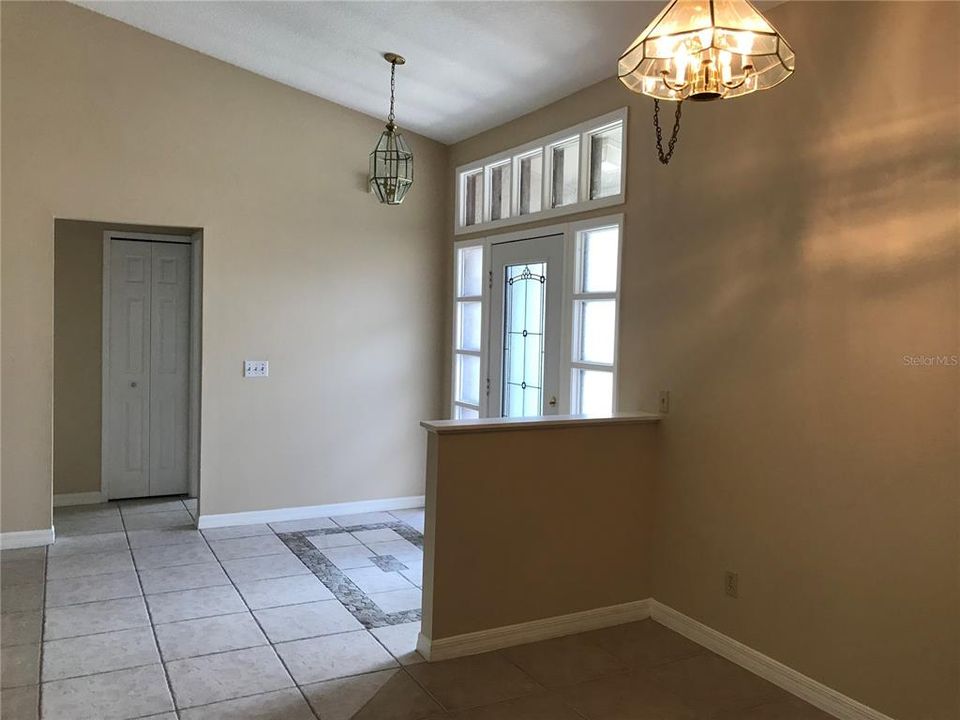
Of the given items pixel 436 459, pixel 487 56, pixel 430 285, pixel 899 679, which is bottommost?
pixel 899 679

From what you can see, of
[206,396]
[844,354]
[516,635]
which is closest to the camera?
[844,354]

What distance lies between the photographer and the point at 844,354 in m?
2.82

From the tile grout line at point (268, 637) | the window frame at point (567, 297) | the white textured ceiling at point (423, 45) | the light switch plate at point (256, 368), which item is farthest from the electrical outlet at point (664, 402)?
the light switch plate at point (256, 368)

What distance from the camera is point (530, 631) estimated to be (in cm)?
347

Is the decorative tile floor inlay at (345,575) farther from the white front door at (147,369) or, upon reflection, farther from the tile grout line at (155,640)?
the white front door at (147,369)

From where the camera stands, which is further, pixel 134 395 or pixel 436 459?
pixel 134 395

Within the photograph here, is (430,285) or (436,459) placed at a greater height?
(430,285)

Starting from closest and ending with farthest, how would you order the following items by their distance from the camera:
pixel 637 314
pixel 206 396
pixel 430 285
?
pixel 637 314
pixel 206 396
pixel 430 285

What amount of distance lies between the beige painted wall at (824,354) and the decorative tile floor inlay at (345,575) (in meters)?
1.36

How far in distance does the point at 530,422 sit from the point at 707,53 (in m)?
1.83

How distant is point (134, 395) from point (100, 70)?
2455 millimetres

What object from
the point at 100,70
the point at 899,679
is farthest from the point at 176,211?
the point at 899,679

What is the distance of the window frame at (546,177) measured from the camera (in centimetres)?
407

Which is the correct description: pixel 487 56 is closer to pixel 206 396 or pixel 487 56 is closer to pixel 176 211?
pixel 176 211
